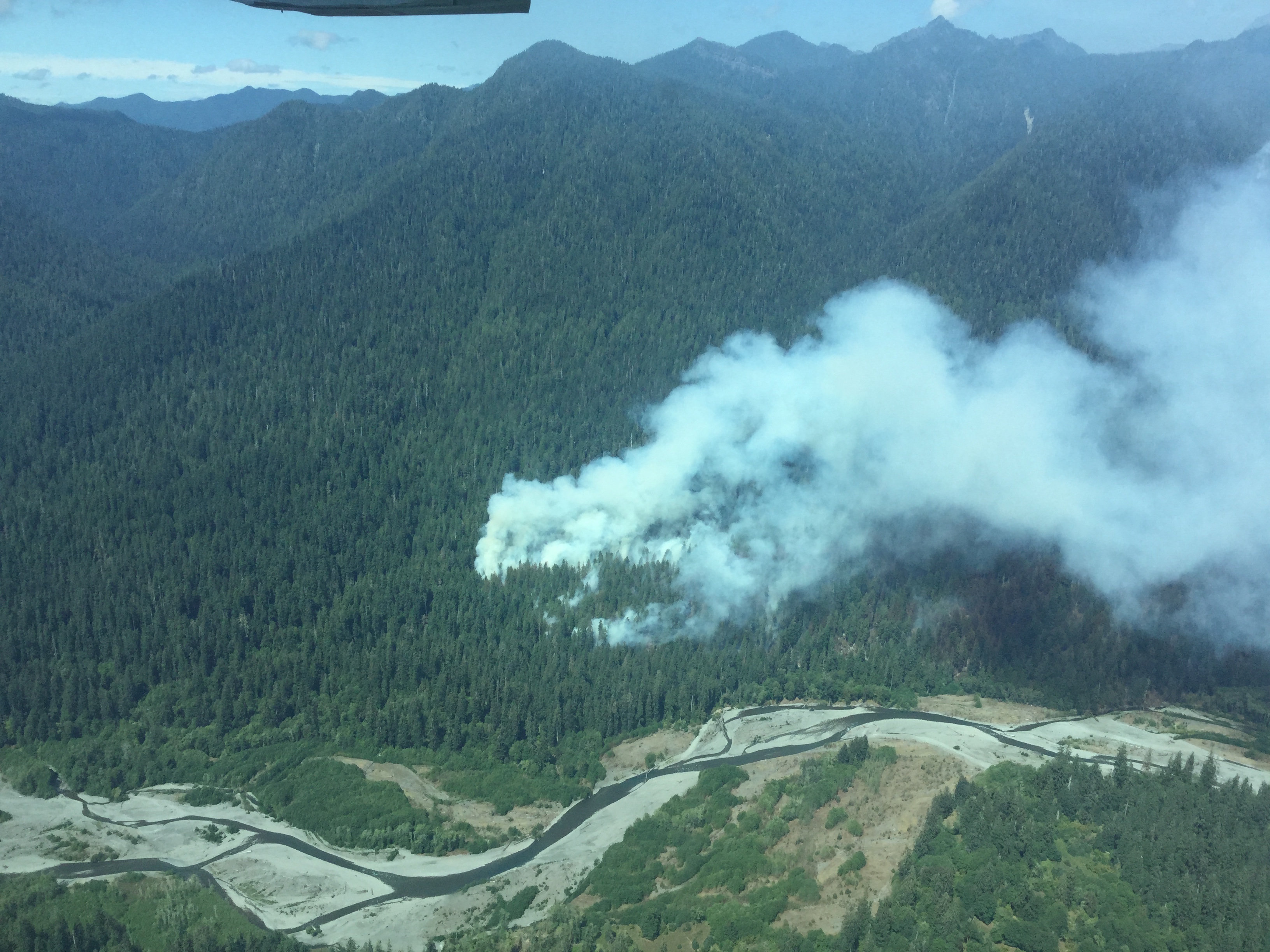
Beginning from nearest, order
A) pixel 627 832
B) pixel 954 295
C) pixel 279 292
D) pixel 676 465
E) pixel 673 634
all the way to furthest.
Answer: pixel 627 832
pixel 673 634
pixel 676 465
pixel 954 295
pixel 279 292

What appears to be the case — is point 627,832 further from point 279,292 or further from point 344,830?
point 279,292

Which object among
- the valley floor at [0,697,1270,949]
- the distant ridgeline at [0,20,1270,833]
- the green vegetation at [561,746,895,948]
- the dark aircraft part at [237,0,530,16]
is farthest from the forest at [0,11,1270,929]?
the dark aircraft part at [237,0,530,16]

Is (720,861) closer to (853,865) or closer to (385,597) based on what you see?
(853,865)

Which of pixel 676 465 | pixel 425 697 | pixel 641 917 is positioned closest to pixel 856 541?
pixel 676 465

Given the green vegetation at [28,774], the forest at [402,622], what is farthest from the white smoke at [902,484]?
the green vegetation at [28,774]

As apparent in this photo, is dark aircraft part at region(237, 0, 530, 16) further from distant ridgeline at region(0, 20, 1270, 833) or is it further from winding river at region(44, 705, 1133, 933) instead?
distant ridgeline at region(0, 20, 1270, 833)

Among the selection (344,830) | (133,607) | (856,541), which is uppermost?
(856,541)
